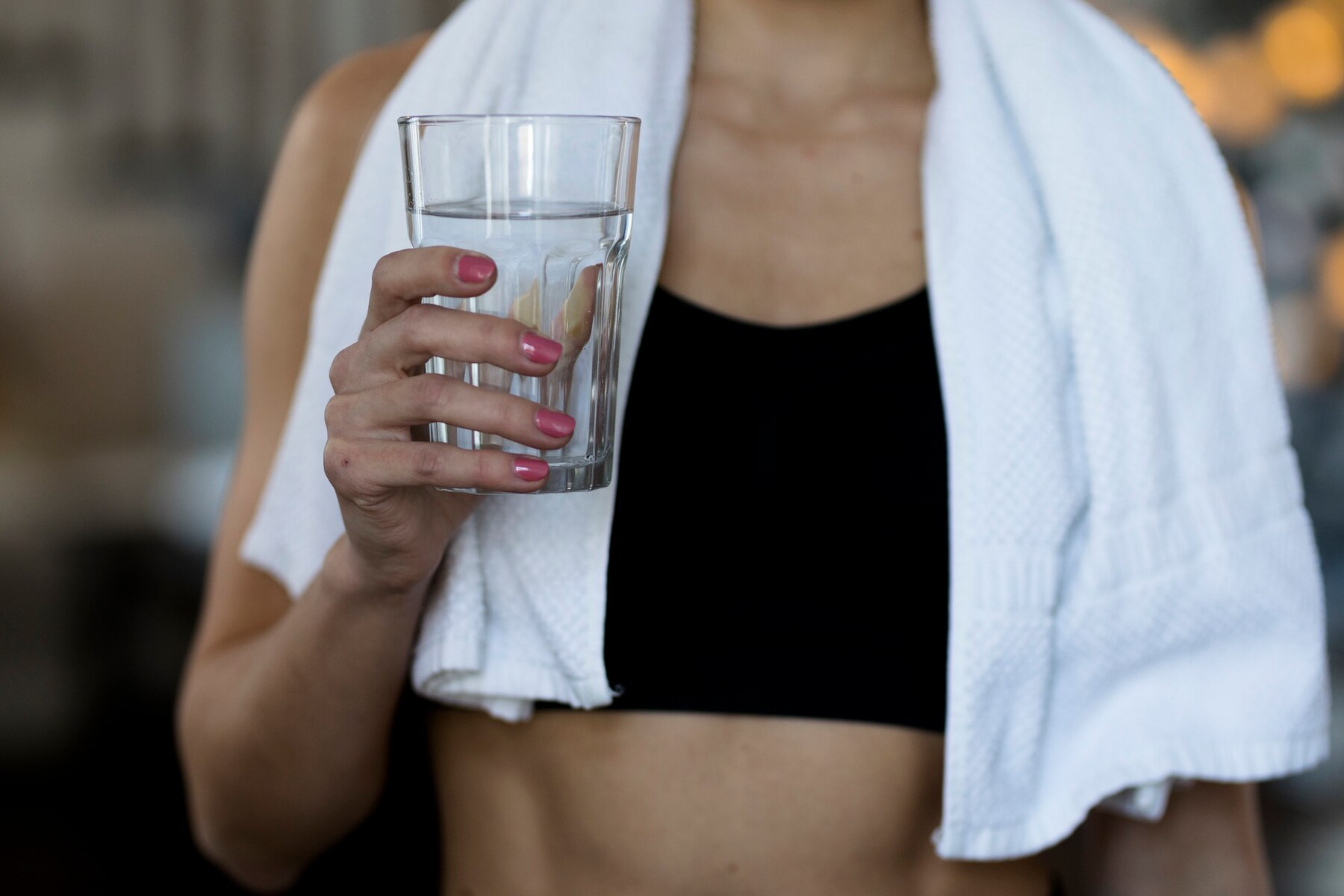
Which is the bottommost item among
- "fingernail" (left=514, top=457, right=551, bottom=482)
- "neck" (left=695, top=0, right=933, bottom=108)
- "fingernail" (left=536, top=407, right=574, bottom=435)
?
"fingernail" (left=514, top=457, right=551, bottom=482)

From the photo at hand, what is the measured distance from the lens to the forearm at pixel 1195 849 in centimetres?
98

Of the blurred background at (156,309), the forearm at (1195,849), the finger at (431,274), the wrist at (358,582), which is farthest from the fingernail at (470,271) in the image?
the blurred background at (156,309)

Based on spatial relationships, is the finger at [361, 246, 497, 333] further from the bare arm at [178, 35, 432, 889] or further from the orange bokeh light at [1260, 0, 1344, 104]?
the orange bokeh light at [1260, 0, 1344, 104]

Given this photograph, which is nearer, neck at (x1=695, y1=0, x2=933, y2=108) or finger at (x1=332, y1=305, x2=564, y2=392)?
finger at (x1=332, y1=305, x2=564, y2=392)

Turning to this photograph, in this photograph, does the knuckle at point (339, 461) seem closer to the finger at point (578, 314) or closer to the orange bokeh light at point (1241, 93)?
the finger at point (578, 314)

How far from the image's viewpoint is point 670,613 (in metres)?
0.84

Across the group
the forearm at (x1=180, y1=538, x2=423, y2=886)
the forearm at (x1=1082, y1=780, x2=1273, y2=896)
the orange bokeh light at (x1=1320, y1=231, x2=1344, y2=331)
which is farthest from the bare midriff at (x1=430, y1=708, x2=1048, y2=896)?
the orange bokeh light at (x1=1320, y1=231, x2=1344, y2=331)

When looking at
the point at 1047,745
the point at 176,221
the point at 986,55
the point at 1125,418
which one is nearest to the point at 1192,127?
the point at 986,55

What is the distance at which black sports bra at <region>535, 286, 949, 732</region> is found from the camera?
2.74ft

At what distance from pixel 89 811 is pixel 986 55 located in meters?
2.57

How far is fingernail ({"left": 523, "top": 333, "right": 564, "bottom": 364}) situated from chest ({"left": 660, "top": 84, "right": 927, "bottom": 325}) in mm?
315

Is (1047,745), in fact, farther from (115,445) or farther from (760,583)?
(115,445)

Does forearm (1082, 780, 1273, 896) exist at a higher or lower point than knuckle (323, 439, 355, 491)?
lower

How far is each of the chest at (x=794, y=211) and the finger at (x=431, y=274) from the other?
316 mm
